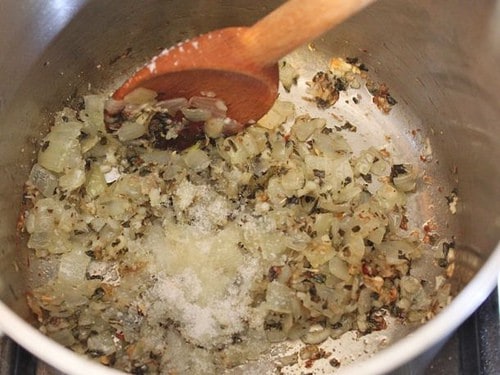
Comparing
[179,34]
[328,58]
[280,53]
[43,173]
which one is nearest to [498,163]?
[280,53]

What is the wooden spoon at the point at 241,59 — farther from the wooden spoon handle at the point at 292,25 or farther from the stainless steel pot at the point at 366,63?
the stainless steel pot at the point at 366,63

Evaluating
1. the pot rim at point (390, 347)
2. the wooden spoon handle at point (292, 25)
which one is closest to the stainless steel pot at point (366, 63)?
the pot rim at point (390, 347)

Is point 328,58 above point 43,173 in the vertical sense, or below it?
below

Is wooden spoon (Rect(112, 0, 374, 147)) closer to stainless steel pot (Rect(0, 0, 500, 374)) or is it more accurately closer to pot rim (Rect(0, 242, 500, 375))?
stainless steel pot (Rect(0, 0, 500, 374))

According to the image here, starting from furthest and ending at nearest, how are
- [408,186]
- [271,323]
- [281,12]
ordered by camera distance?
1. [408,186]
2. [271,323]
3. [281,12]

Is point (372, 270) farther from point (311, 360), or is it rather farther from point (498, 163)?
point (498, 163)
